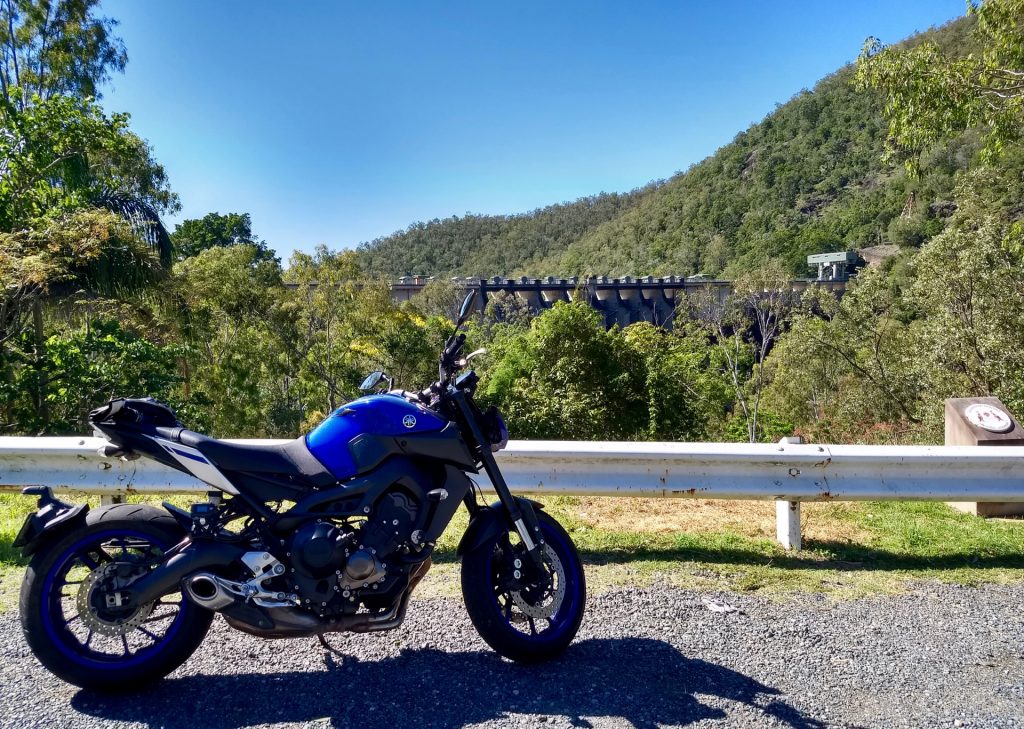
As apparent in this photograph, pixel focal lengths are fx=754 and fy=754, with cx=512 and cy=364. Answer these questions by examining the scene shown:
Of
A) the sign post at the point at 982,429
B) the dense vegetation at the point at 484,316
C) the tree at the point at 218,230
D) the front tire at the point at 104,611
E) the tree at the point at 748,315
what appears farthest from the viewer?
the tree at the point at 218,230

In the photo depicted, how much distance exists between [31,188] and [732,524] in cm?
1151

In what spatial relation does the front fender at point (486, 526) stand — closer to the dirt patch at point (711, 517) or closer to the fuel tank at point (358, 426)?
the fuel tank at point (358, 426)

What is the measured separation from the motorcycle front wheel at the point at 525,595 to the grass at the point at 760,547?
0.65m

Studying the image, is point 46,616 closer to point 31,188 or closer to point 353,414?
point 353,414

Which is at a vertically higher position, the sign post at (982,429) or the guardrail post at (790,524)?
the sign post at (982,429)

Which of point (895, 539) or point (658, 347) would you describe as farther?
point (658, 347)

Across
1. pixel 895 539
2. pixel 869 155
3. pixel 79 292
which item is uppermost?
pixel 869 155

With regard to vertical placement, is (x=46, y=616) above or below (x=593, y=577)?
above

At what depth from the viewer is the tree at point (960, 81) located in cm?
850

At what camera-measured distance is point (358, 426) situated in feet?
A: 9.55

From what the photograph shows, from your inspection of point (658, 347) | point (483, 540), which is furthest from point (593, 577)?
point (658, 347)

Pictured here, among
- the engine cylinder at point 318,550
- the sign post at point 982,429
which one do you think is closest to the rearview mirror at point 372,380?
the engine cylinder at point 318,550

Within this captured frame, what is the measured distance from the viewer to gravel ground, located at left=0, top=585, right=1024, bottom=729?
8.61 feet

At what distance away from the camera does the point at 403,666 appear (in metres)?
2.99
